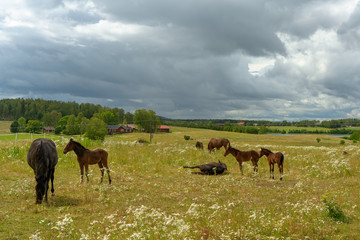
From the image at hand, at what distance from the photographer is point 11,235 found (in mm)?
6730

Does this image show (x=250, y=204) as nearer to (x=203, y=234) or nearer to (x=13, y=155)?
(x=203, y=234)

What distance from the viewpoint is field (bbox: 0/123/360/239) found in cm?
614

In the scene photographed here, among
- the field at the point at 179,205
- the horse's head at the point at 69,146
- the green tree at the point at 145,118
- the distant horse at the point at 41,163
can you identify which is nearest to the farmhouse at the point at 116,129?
the green tree at the point at 145,118

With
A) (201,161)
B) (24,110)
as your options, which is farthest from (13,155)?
(24,110)

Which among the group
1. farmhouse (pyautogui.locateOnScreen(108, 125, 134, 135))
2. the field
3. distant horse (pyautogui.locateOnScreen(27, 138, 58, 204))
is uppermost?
distant horse (pyautogui.locateOnScreen(27, 138, 58, 204))

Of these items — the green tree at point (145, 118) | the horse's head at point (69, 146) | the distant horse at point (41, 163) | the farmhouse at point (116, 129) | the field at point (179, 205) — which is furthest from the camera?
the farmhouse at point (116, 129)

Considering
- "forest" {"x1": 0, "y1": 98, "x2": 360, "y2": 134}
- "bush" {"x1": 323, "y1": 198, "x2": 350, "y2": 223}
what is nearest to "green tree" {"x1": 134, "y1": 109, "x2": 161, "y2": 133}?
"forest" {"x1": 0, "y1": 98, "x2": 360, "y2": 134}

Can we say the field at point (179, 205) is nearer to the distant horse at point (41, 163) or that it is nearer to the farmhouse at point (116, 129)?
the distant horse at point (41, 163)

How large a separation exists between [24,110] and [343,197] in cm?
17892

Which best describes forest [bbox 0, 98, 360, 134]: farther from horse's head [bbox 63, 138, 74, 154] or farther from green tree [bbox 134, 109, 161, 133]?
horse's head [bbox 63, 138, 74, 154]

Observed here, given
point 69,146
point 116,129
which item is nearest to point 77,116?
point 116,129

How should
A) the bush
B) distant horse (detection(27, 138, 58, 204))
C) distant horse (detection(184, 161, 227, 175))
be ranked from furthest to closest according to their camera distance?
distant horse (detection(184, 161, 227, 175)) → distant horse (detection(27, 138, 58, 204)) → the bush

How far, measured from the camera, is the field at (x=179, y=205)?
614 centimetres

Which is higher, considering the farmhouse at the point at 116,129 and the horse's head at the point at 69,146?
the horse's head at the point at 69,146
